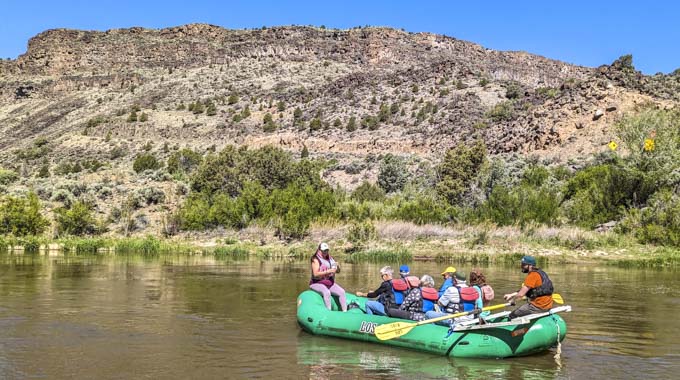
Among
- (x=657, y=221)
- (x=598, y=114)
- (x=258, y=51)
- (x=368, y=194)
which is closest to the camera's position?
(x=657, y=221)

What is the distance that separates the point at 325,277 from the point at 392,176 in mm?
39336

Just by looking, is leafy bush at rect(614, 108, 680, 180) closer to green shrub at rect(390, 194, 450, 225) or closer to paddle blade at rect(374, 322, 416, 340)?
green shrub at rect(390, 194, 450, 225)

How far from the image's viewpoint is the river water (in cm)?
1135

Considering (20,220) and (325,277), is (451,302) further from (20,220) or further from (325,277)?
(20,220)

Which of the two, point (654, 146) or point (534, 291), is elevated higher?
point (654, 146)

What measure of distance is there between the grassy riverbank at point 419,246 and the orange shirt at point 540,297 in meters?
17.4

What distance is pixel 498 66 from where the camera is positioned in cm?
10638

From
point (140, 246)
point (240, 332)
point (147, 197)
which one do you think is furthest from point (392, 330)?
point (147, 197)

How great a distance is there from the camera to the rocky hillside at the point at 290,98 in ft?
196

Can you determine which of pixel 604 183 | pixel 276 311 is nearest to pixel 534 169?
pixel 604 183

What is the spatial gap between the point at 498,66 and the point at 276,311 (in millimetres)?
94754

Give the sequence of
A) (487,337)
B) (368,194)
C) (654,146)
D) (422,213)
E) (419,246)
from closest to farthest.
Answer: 1. (487,337)
2. (419,246)
3. (654,146)
4. (422,213)
5. (368,194)

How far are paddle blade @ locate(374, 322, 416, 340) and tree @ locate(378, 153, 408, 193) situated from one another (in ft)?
132

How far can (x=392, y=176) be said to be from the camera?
5406 centimetres
